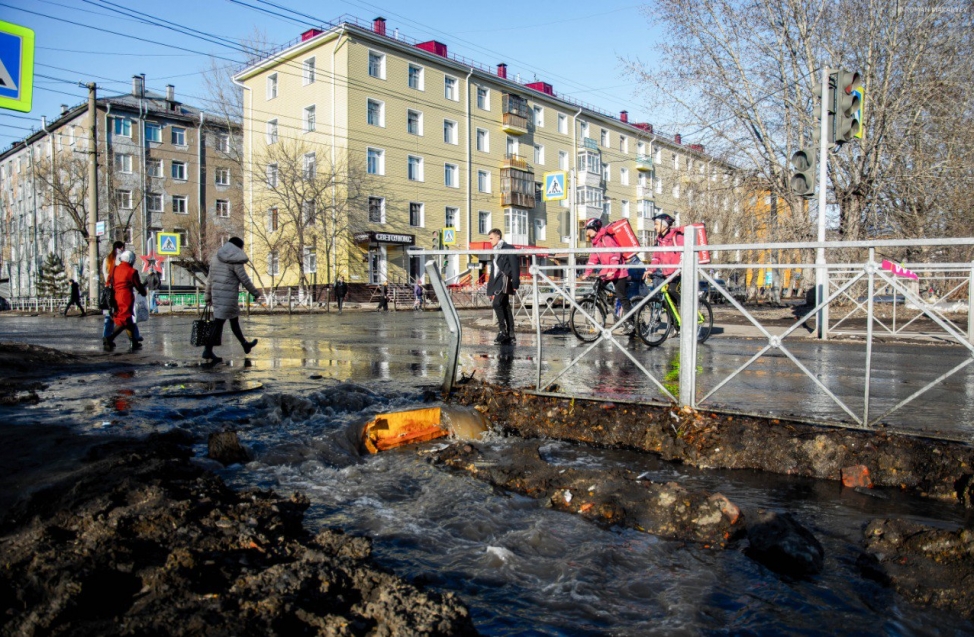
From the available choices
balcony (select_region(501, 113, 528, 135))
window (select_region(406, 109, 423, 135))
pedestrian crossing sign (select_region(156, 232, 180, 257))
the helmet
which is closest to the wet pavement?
the helmet

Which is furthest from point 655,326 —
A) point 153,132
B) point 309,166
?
point 153,132

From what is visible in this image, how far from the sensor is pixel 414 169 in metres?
40.5

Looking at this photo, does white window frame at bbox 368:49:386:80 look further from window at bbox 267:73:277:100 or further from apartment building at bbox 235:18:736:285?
window at bbox 267:73:277:100

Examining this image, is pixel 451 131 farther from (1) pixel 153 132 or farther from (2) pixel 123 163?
(2) pixel 123 163

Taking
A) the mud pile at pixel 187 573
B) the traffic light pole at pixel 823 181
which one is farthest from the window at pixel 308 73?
the mud pile at pixel 187 573

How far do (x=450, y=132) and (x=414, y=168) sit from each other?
426 cm

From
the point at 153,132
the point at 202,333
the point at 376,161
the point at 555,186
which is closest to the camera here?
the point at 202,333

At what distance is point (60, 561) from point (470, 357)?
23.2 feet

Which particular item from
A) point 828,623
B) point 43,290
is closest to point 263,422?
point 828,623

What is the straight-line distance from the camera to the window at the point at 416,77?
39.7m

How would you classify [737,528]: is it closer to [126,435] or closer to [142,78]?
[126,435]

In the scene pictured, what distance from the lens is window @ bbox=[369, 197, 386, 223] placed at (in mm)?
38263

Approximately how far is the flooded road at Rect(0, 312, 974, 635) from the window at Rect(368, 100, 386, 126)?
3301 centimetres

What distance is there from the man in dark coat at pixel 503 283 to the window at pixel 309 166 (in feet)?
89.1
